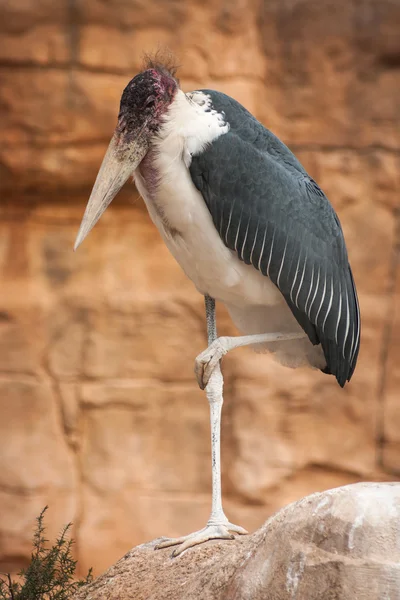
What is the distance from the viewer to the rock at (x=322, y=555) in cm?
203

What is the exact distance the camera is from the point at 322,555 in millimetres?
2107

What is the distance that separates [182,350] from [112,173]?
2.44 metres

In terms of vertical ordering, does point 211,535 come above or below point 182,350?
below

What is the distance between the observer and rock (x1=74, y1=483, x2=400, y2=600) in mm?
2025

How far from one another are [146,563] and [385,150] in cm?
296

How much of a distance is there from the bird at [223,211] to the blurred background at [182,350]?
2183 mm

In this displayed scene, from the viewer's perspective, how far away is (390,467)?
17.1ft

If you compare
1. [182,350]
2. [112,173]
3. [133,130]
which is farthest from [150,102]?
[182,350]

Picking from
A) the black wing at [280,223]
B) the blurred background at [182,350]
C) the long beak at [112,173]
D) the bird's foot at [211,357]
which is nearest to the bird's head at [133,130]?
the long beak at [112,173]

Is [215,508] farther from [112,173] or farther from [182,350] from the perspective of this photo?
[182,350]

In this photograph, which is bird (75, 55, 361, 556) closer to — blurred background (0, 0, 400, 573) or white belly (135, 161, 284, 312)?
white belly (135, 161, 284, 312)

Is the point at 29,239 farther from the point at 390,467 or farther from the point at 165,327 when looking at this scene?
the point at 390,467

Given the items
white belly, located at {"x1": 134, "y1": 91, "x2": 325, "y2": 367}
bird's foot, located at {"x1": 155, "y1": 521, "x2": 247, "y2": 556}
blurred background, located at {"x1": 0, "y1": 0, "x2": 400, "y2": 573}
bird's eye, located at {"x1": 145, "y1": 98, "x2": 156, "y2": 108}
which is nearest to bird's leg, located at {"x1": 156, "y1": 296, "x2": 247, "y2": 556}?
bird's foot, located at {"x1": 155, "y1": 521, "x2": 247, "y2": 556}

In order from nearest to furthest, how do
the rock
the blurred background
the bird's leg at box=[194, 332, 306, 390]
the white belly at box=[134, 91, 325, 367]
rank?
1. the rock
2. the white belly at box=[134, 91, 325, 367]
3. the bird's leg at box=[194, 332, 306, 390]
4. the blurred background
